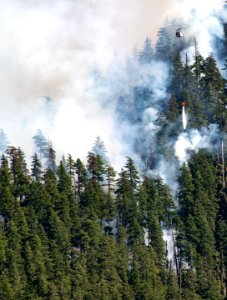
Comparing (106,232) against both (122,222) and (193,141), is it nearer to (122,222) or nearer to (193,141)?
(122,222)

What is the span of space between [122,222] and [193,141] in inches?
885

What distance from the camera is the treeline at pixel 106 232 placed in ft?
405

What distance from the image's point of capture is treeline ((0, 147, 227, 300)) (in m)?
123

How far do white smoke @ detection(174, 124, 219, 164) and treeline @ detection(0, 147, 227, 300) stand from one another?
144 inches

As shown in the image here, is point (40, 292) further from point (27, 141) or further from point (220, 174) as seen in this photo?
point (27, 141)

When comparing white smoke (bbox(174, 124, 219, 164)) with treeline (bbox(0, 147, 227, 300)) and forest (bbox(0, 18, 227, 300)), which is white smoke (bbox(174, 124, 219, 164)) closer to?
forest (bbox(0, 18, 227, 300))

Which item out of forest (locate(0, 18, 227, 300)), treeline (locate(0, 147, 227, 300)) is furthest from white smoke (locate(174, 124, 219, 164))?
treeline (locate(0, 147, 227, 300))

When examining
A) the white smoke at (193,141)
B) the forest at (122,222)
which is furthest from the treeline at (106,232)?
the white smoke at (193,141)

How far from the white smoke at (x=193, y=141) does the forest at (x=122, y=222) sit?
3.26 feet

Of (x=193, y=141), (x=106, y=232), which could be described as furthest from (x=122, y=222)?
(x=193, y=141)

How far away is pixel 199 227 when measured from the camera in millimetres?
139500

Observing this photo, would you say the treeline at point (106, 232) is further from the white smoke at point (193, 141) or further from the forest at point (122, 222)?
the white smoke at point (193, 141)

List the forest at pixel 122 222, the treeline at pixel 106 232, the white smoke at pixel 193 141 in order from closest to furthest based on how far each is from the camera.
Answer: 1. the treeline at pixel 106 232
2. the forest at pixel 122 222
3. the white smoke at pixel 193 141

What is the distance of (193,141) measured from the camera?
154 m
